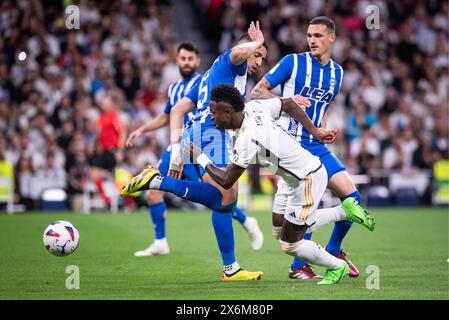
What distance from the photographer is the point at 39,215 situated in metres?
18.1

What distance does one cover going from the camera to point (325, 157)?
30.6 feet

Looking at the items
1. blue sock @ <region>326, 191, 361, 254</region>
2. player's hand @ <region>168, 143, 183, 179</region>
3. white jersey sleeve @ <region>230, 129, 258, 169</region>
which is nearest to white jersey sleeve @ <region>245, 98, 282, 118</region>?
white jersey sleeve @ <region>230, 129, 258, 169</region>

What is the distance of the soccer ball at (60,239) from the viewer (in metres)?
9.27

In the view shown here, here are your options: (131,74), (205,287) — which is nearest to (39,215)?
(131,74)

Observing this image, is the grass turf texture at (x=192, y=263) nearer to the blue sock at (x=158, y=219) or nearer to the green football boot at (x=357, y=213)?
the blue sock at (x=158, y=219)

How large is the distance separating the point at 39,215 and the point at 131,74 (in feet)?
17.0

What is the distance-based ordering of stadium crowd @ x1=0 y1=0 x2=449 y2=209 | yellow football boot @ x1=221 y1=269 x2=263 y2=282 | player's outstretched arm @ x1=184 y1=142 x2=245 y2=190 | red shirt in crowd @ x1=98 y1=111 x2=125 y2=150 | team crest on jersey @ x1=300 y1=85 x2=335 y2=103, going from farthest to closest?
stadium crowd @ x1=0 y1=0 x2=449 y2=209 → red shirt in crowd @ x1=98 y1=111 x2=125 y2=150 → team crest on jersey @ x1=300 y1=85 x2=335 y2=103 → yellow football boot @ x1=221 y1=269 x2=263 y2=282 → player's outstretched arm @ x1=184 y1=142 x2=245 y2=190

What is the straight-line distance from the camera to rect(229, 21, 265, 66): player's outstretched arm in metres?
8.84

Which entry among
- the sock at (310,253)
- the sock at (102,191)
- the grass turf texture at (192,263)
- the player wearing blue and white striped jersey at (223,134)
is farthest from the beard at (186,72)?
the sock at (102,191)

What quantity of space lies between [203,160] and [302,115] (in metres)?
1.17

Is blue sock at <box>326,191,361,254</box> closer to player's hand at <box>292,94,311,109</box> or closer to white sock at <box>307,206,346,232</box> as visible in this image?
white sock at <box>307,206,346,232</box>

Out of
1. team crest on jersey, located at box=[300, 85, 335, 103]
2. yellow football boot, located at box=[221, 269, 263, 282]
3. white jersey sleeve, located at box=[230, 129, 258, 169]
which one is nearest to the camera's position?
white jersey sleeve, located at box=[230, 129, 258, 169]

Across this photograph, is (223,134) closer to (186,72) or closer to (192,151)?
(192,151)

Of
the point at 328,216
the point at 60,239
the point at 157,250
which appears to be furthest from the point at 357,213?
the point at 157,250
